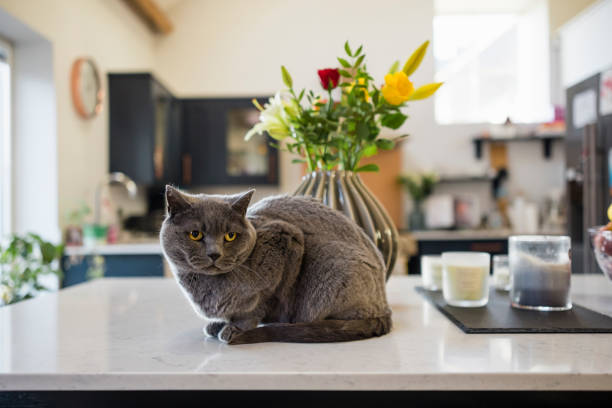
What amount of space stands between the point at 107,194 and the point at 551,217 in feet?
10.8

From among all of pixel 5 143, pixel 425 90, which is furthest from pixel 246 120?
pixel 425 90

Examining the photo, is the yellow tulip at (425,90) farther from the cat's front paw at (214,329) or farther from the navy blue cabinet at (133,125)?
the navy blue cabinet at (133,125)

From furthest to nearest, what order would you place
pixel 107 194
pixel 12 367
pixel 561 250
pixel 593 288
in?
pixel 107 194
pixel 593 288
pixel 561 250
pixel 12 367

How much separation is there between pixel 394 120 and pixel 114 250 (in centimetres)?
208

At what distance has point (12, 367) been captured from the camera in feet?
1.96

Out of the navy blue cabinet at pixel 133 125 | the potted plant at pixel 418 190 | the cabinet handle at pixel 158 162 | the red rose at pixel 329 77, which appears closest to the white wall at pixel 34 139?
the navy blue cabinet at pixel 133 125

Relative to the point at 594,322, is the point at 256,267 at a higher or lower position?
higher

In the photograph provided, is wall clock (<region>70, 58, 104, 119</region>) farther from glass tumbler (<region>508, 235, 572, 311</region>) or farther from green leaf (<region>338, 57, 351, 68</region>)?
glass tumbler (<region>508, 235, 572, 311</region>)

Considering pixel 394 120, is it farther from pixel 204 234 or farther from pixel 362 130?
pixel 204 234

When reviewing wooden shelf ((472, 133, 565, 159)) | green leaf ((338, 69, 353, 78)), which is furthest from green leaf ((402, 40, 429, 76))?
wooden shelf ((472, 133, 565, 159))

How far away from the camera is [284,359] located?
63 cm

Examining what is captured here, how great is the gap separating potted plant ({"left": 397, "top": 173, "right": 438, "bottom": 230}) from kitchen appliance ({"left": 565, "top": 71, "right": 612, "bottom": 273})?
3.68 ft

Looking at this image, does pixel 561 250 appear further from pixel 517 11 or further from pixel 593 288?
pixel 517 11
